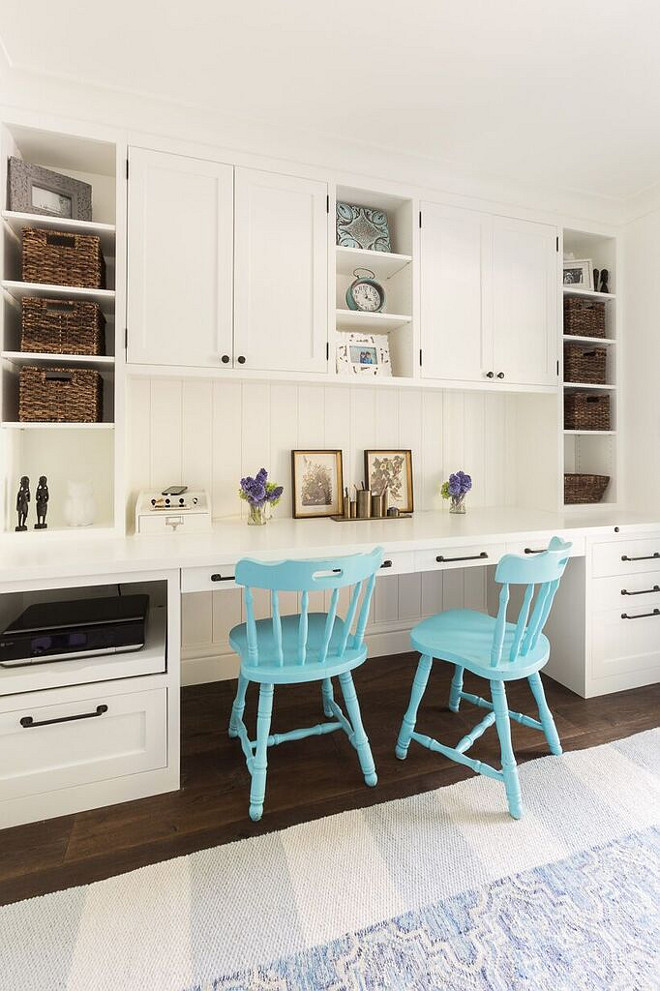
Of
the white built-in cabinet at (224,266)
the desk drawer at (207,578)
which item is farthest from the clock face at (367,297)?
the desk drawer at (207,578)

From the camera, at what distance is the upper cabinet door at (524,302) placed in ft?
8.37

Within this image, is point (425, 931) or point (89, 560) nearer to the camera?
point (425, 931)

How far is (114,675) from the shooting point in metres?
1.66

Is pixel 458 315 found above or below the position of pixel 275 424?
above

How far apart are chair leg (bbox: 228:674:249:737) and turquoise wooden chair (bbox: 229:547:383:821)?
1cm

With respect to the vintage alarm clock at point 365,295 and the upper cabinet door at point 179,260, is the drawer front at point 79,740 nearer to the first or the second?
the upper cabinet door at point 179,260

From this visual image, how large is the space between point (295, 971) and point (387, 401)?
7.66 ft

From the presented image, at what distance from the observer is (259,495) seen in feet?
7.55

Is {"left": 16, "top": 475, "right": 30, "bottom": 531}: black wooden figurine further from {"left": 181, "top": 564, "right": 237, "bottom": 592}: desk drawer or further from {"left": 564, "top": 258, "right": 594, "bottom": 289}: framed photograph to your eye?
{"left": 564, "top": 258, "right": 594, "bottom": 289}: framed photograph

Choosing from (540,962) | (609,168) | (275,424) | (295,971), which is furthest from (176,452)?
(609,168)

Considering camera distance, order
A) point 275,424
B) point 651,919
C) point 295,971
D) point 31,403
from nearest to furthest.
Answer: point 295,971, point 651,919, point 31,403, point 275,424

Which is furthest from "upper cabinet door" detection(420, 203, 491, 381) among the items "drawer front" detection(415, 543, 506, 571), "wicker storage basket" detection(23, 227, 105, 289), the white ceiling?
"wicker storage basket" detection(23, 227, 105, 289)

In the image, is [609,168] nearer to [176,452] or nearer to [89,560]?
[176,452]

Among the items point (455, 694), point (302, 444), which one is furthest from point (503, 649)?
point (302, 444)
